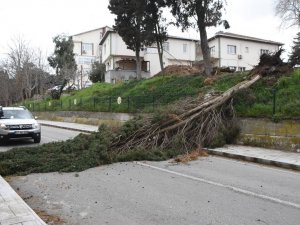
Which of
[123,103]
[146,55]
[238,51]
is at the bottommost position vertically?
[123,103]

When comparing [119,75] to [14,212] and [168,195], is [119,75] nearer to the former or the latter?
[168,195]

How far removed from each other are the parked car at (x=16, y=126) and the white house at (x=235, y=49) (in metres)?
40.7

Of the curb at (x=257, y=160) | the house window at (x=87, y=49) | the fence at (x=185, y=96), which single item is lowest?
the curb at (x=257, y=160)

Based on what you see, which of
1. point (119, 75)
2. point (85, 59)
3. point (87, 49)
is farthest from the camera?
point (87, 49)

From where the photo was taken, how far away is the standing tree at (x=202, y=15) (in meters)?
23.4

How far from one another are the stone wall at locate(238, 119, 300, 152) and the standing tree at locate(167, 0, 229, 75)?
10.3 meters

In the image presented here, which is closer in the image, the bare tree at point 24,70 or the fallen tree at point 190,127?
the fallen tree at point 190,127

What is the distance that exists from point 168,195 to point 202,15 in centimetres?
1844

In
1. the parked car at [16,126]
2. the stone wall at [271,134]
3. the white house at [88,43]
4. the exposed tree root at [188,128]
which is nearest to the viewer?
the exposed tree root at [188,128]

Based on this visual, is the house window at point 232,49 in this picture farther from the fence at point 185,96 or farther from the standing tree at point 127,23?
the fence at point 185,96

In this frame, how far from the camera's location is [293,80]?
16469mm

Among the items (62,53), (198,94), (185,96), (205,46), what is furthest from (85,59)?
(198,94)

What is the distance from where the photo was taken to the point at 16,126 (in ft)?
51.5

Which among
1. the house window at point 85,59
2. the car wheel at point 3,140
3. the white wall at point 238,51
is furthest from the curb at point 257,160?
the house window at point 85,59
